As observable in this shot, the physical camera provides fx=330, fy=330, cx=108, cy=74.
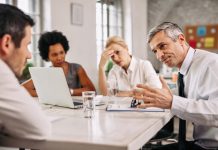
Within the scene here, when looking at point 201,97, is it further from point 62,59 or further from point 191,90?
point 62,59

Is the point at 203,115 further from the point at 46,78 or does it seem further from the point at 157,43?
the point at 46,78

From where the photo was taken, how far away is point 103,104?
1925 millimetres

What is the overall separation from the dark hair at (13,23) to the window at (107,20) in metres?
4.08

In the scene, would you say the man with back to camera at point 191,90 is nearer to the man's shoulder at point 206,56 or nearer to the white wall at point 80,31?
the man's shoulder at point 206,56

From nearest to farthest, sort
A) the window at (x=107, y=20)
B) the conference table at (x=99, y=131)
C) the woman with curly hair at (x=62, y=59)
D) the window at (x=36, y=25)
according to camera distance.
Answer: the conference table at (x=99, y=131) < the woman with curly hair at (x=62, y=59) < the window at (x=36, y=25) < the window at (x=107, y=20)

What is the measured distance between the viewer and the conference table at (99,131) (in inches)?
40.2

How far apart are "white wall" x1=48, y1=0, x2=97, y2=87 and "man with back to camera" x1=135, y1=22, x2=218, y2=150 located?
241 centimetres

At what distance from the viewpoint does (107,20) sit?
5660mm

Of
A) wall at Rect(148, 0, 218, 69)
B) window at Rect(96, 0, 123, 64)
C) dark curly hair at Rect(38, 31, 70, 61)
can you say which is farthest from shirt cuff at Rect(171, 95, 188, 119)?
wall at Rect(148, 0, 218, 69)

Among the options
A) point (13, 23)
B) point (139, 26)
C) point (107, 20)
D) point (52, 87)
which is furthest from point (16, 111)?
point (139, 26)

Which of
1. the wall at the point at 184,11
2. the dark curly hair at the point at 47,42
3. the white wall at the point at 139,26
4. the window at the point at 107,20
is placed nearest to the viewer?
the dark curly hair at the point at 47,42

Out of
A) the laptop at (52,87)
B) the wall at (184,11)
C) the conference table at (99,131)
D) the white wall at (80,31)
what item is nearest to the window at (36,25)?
the white wall at (80,31)

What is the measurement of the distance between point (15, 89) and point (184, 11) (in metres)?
6.36

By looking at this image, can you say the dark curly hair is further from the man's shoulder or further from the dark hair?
the dark hair
